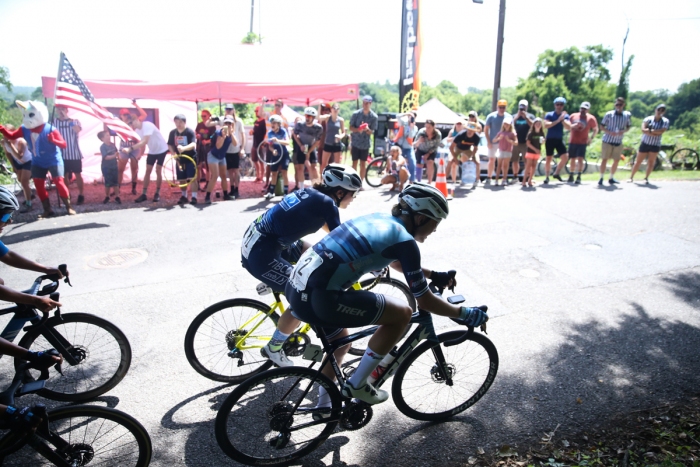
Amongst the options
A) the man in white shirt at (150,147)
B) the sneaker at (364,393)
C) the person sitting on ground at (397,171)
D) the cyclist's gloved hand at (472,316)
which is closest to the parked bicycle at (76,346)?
the sneaker at (364,393)

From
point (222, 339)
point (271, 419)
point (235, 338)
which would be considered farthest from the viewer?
point (222, 339)

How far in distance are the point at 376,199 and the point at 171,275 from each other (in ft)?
18.1

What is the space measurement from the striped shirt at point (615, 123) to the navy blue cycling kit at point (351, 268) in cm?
1145

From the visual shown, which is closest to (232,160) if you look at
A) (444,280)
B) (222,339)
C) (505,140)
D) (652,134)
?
(505,140)

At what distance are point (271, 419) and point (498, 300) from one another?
11.7ft

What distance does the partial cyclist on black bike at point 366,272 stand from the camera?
299 cm

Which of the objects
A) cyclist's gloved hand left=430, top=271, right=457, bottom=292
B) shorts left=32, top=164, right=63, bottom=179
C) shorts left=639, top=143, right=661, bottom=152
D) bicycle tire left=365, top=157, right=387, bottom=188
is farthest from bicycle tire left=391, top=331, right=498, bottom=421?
shorts left=639, top=143, right=661, bottom=152

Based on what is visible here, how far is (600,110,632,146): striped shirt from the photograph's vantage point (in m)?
12.2

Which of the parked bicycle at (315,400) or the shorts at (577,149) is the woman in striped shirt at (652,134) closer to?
the shorts at (577,149)

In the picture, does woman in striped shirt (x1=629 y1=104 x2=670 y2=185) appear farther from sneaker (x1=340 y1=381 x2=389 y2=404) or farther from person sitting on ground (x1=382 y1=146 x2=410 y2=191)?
sneaker (x1=340 y1=381 x2=389 y2=404)

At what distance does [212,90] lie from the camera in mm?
13086

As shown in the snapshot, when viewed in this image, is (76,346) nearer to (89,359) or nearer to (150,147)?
(89,359)

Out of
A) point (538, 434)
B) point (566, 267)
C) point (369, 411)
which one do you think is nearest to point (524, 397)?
point (538, 434)

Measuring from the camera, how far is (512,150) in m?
12.7
